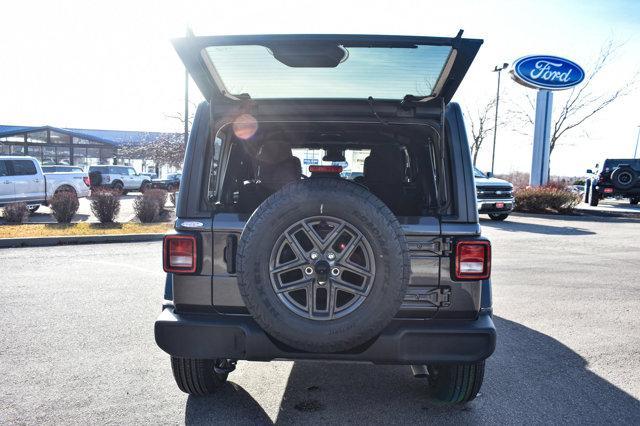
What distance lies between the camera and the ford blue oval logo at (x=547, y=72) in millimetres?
23781

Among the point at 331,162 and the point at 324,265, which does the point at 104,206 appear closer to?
the point at 331,162

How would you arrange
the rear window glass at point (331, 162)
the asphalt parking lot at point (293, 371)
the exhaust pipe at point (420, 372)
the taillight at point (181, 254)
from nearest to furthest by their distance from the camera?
1. the taillight at point (181, 254)
2. the asphalt parking lot at point (293, 371)
3. the exhaust pipe at point (420, 372)
4. the rear window glass at point (331, 162)

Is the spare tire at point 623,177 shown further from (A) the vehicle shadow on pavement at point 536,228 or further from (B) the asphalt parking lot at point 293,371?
(B) the asphalt parking lot at point 293,371

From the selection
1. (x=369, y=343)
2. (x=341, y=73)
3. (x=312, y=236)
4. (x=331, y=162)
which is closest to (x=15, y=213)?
(x=331, y=162)

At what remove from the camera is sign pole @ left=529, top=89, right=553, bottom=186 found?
79.8 ft

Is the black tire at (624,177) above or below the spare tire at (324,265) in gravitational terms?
above

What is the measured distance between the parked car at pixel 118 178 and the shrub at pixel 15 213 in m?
18.2

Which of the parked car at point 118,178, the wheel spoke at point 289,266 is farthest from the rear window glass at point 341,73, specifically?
the parked car at point 118,178

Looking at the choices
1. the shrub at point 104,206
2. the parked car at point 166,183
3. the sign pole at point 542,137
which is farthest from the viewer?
the parked car at point 166,183

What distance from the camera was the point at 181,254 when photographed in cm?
283

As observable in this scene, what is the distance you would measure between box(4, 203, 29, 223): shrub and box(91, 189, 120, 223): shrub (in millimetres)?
2004

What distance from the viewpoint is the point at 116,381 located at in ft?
11.7

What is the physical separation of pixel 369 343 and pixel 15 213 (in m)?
13.5

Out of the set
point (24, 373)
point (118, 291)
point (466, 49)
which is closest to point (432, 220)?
point (466, 49)
